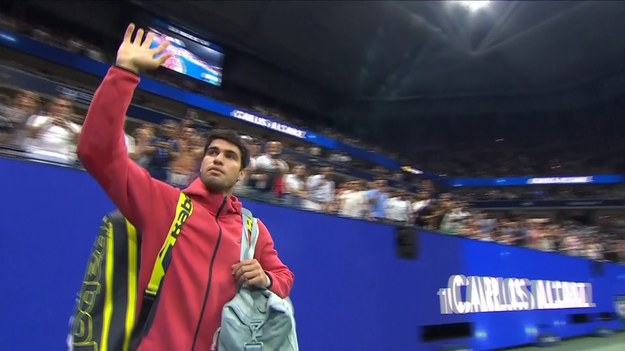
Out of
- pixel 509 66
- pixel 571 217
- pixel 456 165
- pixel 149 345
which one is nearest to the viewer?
pixel 149 345

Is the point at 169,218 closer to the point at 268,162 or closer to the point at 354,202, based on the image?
the point at 268,162

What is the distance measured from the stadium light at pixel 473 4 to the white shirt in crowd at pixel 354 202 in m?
11.5

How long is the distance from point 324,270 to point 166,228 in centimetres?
215

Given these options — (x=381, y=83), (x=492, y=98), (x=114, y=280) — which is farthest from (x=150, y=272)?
(x=492, y=98)

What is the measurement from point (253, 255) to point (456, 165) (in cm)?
2594

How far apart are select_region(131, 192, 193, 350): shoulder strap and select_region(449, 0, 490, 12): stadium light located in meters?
15.2

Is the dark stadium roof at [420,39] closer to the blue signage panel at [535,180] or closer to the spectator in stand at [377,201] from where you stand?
the blue signage panel at [535,180]

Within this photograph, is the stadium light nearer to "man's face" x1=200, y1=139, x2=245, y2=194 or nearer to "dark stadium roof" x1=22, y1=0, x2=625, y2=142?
"dark stadium roof" x1=22, y1=0, x2=625, y2=142

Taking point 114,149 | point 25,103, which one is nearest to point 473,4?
point 25,103

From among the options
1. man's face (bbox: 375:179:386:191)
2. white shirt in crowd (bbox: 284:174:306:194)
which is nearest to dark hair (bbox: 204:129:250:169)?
white shirt in crowd (bbox: 284:174:306:194)

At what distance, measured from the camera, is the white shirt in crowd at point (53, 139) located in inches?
99.0

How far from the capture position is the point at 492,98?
24.2m

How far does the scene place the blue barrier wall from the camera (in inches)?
78.1

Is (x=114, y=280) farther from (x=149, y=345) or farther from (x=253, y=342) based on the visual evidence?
(x=253, y=342)
